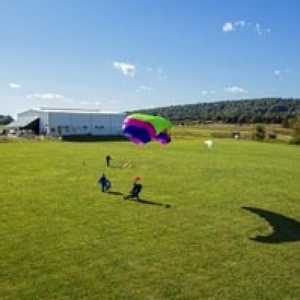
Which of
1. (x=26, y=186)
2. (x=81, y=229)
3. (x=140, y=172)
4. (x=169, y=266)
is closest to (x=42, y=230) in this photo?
(x=81, y=229)

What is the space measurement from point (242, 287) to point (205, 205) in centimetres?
926

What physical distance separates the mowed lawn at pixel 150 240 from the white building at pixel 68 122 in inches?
2549

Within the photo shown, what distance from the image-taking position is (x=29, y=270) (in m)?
11.4

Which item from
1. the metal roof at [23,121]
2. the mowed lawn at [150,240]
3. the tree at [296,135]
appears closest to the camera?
the mowed lawn at [150,240]

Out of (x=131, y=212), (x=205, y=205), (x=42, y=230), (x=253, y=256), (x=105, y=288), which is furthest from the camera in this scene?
(x=205, y=205)

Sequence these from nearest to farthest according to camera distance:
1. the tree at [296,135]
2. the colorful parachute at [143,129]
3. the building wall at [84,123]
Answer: the colorful parachute at [143,129], the tree at [296,135], the building wall at [84,123]

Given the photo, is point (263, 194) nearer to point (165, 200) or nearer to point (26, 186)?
point (165, 200)

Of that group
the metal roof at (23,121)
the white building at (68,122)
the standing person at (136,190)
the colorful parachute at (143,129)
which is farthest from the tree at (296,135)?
the standing person at (136,190)

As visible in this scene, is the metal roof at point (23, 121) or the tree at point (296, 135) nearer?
the tree at point (296, 135)

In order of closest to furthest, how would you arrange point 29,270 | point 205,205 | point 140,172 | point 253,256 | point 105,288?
point 105,288 → point 29,270 → point 253,256 → point 205,205 → point 140,172

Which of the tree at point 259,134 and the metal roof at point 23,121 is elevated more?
the metal roof at point 23,121

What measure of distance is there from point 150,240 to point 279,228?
493 cm

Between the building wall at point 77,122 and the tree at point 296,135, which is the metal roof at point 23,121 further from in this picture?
the tree at point 296,135

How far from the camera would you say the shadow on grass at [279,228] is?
579 inches
